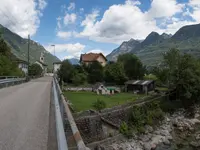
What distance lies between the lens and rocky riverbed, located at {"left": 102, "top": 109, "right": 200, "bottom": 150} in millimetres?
24080

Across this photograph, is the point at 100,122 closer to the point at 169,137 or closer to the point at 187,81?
the point at 169,137

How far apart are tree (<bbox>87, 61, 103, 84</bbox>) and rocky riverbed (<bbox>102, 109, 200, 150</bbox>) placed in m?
29.9

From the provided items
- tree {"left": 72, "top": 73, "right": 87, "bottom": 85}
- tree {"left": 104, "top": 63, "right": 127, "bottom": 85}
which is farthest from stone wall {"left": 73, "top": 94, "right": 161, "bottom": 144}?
tree {"left": 104, "top": 63, "right": 127, "bottom": 85}

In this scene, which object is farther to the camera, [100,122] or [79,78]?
[79,78]

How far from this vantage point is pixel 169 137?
93.2 ft

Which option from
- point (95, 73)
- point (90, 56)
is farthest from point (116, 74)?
point (90, 56)

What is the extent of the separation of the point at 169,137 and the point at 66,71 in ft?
120

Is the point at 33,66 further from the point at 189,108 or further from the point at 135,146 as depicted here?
the point at 135,146

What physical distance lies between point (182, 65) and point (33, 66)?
59.2m

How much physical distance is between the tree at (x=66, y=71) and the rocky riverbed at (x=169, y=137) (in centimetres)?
2983

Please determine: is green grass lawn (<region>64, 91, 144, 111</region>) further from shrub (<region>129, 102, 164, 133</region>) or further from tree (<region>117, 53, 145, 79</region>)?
tree (<region>117, 53, 145, 79</region>)

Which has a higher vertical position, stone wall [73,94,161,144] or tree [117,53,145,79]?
tree [117,53,145,79]

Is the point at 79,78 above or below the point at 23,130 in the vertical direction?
above

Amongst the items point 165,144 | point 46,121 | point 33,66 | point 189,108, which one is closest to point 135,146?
point 165,144
